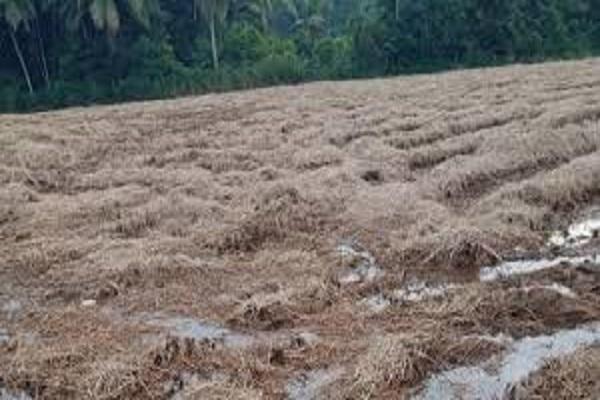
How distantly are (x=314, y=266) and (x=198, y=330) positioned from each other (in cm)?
155

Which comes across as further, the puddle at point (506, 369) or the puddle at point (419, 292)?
the puddle at point (419, 292)

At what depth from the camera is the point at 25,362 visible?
5961 mm

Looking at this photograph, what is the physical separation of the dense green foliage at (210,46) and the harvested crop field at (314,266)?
1927 cm

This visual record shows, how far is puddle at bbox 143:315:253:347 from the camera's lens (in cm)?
621

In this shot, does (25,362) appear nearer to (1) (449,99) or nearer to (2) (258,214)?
(2) (258,214)

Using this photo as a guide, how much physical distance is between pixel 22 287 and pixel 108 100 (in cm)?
2666

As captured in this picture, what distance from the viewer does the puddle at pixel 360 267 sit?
290 inches

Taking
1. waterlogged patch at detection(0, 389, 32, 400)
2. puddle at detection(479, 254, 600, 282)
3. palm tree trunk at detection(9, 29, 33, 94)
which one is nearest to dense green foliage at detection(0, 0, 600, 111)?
palm tree trunk at detection(9, 29, 33, 94)

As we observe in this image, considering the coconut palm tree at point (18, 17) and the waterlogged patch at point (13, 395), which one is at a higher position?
the coconut palm tree at point (18, 17)

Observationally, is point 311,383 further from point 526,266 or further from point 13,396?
point 526,266

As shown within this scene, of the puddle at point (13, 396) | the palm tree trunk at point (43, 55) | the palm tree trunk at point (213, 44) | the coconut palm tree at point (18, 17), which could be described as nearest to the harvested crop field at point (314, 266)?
the puddle at point (13, 396)

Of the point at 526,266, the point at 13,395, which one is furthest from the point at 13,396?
Result: the point at 526,266

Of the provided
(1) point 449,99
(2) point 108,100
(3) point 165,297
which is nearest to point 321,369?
(3) point 165,297

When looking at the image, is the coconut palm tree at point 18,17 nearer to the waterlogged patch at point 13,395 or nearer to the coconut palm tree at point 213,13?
the coconut palm tree at point 213,13
